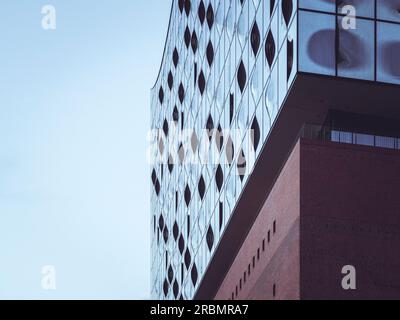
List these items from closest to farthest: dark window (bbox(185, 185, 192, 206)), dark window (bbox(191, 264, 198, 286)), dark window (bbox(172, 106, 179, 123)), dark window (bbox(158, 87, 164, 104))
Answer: dark window (bbox(191, 264, 198, 286))
dark window (bbox(185, 185, 192, 206))
dark window (bbox(172, 106, 179, 123))
dark window (bbox(158, 87, 164, 104))

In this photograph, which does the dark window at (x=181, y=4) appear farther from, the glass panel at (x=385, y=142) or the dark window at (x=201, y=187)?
the glass panel at (x=385, y=142)

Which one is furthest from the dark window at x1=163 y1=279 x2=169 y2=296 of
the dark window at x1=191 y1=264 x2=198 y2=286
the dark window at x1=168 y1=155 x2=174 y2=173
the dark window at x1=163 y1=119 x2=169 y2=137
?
the dark window at x1=191 y1=264 x2=198 y2=286

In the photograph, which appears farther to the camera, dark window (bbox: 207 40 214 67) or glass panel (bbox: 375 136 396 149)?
dark window (bbox: 207 40 214 67)

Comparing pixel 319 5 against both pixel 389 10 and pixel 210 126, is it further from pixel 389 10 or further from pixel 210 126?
pixel 210 126

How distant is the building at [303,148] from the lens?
37.3 meters

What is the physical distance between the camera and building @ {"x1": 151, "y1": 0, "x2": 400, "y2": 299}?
122 feet

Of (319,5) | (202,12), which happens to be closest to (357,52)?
(319,5)

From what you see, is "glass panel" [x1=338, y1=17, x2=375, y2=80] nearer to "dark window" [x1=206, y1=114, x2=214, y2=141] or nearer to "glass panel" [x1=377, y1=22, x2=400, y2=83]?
"glass panel" [x1=377, y1=22, x2=400, y2=83]

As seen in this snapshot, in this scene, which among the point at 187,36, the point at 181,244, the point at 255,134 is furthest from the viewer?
the point at 181,244

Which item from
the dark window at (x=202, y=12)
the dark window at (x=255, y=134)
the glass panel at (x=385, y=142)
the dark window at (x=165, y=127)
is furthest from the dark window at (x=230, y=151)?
the dark window at (x=165, y=127)

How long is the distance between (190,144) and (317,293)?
25.4 metres

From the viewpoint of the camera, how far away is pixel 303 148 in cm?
3825

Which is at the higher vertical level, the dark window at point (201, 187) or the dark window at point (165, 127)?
the dark window at point (165, 127)
